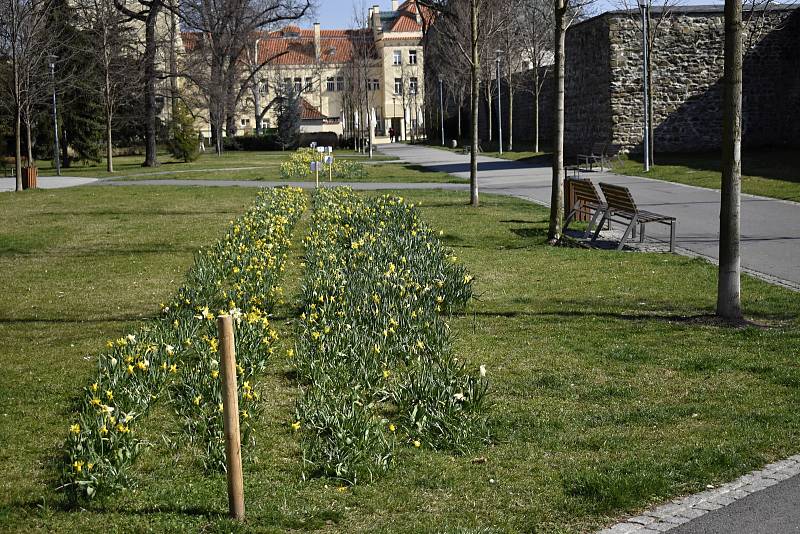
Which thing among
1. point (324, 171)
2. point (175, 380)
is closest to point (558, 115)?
point (175, 380)

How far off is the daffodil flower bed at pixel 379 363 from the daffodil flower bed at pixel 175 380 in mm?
405

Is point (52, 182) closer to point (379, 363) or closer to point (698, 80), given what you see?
point (698, 80)

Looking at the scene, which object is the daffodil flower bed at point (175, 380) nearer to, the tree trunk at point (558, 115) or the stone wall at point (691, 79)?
the tree trunk at point (558, 115)

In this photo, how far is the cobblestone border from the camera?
4582mm

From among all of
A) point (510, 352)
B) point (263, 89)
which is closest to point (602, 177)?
point (510, 352)

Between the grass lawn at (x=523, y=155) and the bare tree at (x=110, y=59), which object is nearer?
the bare tree at (x=110, y=59)

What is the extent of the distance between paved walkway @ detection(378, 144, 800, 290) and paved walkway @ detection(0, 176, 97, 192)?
42.8 ft

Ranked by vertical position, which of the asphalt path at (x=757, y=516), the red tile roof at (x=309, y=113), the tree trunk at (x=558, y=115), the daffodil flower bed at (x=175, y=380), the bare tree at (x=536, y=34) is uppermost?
the bare tree at (x=536, y=34)

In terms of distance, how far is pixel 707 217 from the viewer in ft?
58.9

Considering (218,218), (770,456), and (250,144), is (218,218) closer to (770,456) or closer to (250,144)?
(770,456)

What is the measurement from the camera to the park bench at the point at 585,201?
15.1m

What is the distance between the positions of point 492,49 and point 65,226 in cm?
3681

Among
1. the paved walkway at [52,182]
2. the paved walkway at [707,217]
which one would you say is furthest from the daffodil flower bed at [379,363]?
the paved walkway at [52,182]

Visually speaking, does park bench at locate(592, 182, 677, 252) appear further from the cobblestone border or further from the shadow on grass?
the shadow on grass
